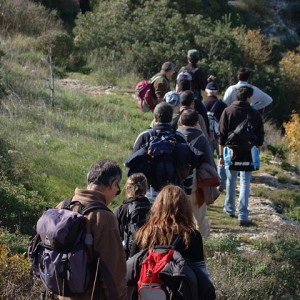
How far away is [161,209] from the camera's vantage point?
4652mm

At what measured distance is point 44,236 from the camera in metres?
4.16

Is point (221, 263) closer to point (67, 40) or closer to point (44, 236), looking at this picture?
point (44, 236)

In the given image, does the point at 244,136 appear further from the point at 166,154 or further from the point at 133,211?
the point at 133,211

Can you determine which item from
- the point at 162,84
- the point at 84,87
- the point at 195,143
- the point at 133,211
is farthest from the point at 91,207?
the point at 84,87

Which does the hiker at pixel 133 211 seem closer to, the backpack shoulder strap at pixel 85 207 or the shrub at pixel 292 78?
the backpack shoulder strap at pixel 85 207

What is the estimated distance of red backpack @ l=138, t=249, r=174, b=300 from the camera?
4.44 meters

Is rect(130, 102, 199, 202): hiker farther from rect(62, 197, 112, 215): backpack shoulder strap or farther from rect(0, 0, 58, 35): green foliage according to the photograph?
rect(0, 0, 58, 35): green foliage

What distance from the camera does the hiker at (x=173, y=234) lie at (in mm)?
4504

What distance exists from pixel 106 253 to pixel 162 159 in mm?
2372

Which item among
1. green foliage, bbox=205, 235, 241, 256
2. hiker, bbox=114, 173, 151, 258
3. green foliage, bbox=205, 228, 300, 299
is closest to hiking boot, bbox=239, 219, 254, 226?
green foliage, bbox=205, 228, 300, 299

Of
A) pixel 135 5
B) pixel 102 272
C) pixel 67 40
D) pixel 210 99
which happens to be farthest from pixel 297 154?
pixel 102 272

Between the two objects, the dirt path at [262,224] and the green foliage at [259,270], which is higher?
the green foliage at [259,270]

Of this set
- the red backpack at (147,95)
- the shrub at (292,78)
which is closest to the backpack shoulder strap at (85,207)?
the red backpack at (147,95)

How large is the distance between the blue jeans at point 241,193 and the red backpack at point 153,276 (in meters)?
4.47
